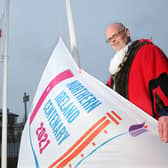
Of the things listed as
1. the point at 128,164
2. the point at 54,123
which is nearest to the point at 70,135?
the point at 54,123

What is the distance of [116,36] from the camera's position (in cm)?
173

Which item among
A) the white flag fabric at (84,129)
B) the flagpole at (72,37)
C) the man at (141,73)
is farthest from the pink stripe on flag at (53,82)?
the flagpole at (72,37)

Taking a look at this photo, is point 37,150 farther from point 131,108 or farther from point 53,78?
point 131,108

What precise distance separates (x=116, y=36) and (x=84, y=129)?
2.70 ft

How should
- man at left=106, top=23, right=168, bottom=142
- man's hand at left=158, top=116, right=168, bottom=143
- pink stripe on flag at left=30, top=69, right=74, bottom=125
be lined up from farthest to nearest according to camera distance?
pink stripe on flag at left=30, top=69, right=74, bottom=125, man at left=106, top=23, right=168, bottom=142, man's hand at left=158, top=116, right=168, bottom=143

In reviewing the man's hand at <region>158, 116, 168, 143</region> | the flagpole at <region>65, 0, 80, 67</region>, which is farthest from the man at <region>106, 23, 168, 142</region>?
the flagpole at <region>65, 0, 80, 67</region>

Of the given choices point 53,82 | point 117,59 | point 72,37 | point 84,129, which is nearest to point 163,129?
point 84,129

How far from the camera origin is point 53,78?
142 cm

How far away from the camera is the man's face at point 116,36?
1728mm

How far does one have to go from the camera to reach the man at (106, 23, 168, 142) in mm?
1200

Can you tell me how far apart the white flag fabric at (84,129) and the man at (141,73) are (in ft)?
0.31

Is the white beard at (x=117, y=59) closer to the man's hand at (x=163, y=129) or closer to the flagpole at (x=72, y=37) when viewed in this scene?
the flagpole at (x=72, y=37)

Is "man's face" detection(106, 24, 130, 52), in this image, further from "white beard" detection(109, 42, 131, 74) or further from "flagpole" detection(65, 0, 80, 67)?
"flagpole" detection(65, 0, 80, 67)

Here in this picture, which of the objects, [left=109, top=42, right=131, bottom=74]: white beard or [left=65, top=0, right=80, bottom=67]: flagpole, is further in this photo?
[left=65, top=0, right=80, bottom=67]: flagpole
